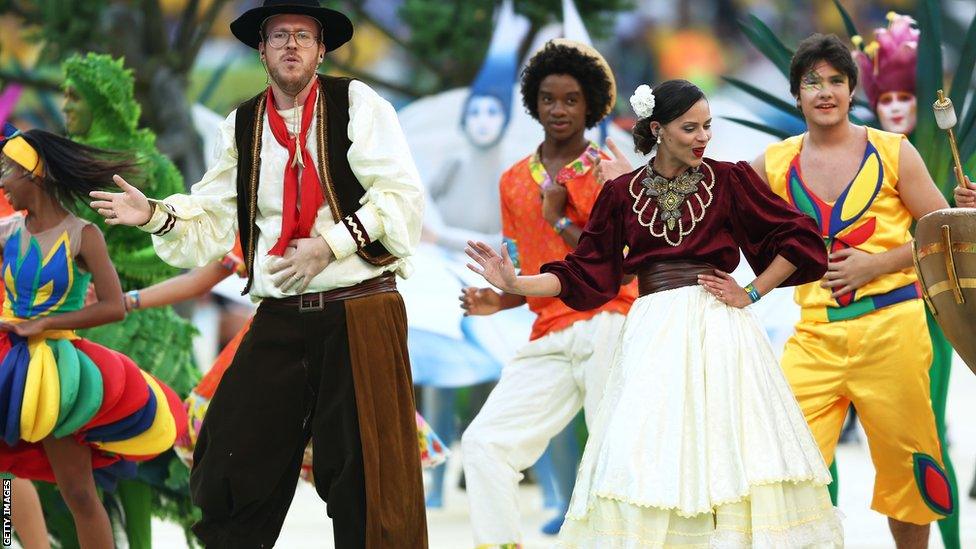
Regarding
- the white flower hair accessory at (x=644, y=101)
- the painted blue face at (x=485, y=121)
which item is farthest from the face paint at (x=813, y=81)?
the painted blue face at (x=485, y=121)

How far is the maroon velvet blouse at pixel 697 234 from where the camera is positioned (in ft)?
15.4

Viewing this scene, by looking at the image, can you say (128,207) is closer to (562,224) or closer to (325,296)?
(325,296)

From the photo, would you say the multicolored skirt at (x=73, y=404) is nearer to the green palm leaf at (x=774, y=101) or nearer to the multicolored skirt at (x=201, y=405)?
the multicolored skirt at (x=201, y=405)

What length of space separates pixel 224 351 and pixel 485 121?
3683 millimetres

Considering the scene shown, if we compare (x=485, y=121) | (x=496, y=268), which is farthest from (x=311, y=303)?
(x=485, y=121)

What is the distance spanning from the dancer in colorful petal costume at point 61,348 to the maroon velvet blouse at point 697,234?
176cm

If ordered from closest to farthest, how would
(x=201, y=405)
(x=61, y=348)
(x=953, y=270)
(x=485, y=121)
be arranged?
(x=953, y=270) → (x=61, y=348) → (x=201, y=405) → (x=485, y=121)

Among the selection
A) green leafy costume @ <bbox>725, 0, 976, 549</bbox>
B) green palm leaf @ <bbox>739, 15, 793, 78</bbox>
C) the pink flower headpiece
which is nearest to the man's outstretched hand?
green leafy costume @ <bbox>725, 0, 976, 549</bbox>

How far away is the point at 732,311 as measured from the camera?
15.2 ft

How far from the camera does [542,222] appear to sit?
5762 mm

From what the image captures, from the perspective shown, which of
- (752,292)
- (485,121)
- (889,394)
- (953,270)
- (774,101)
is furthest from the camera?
(485,121)

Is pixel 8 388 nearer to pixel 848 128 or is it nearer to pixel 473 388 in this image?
pixel 848 128

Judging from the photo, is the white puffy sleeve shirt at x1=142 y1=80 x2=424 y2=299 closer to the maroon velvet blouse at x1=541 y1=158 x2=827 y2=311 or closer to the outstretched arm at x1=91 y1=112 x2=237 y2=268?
the outstretched arm at x1=91 y1=112 x2=237 y2=268

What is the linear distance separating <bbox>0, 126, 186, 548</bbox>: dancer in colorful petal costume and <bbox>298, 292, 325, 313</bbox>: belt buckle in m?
1.22
